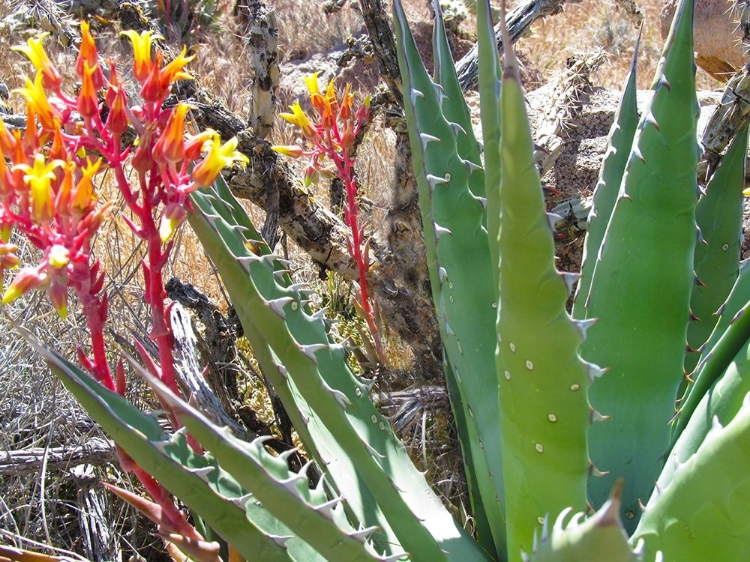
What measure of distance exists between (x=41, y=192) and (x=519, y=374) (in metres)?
0.57

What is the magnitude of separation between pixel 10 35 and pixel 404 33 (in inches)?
199

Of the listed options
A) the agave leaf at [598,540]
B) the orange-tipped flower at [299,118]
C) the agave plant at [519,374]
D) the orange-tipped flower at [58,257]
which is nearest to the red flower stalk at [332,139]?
the orange-tipped flower at [299,118]

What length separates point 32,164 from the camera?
954 millimetres

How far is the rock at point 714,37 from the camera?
4.39 metres

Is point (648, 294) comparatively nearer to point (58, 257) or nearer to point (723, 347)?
point (723, 347)

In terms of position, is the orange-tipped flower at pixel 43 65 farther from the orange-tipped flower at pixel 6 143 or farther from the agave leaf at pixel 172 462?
the agave leaf at pixel 172 462

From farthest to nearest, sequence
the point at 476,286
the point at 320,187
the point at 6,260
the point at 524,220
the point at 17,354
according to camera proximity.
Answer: the point at 320,187 → the point at 17,354 → the point at 476,286 → the point at 6,260 → the point at 524,220

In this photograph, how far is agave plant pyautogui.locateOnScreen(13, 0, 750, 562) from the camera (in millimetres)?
777

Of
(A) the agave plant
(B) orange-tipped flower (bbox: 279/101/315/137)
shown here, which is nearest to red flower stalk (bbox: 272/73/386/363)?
(B) orange-tipped flower (bbox: 279/101/315/137)

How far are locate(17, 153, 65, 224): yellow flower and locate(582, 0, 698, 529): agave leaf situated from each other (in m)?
0.82

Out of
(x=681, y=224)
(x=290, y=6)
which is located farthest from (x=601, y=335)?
(x=290, y=6)

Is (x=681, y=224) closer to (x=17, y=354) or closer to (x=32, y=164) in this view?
(x=32, y=164)

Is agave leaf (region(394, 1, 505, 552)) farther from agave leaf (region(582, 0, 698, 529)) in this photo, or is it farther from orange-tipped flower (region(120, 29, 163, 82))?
orange-tipped flower (region(120, 29, 163, 82))

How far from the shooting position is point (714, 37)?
4473 mm
